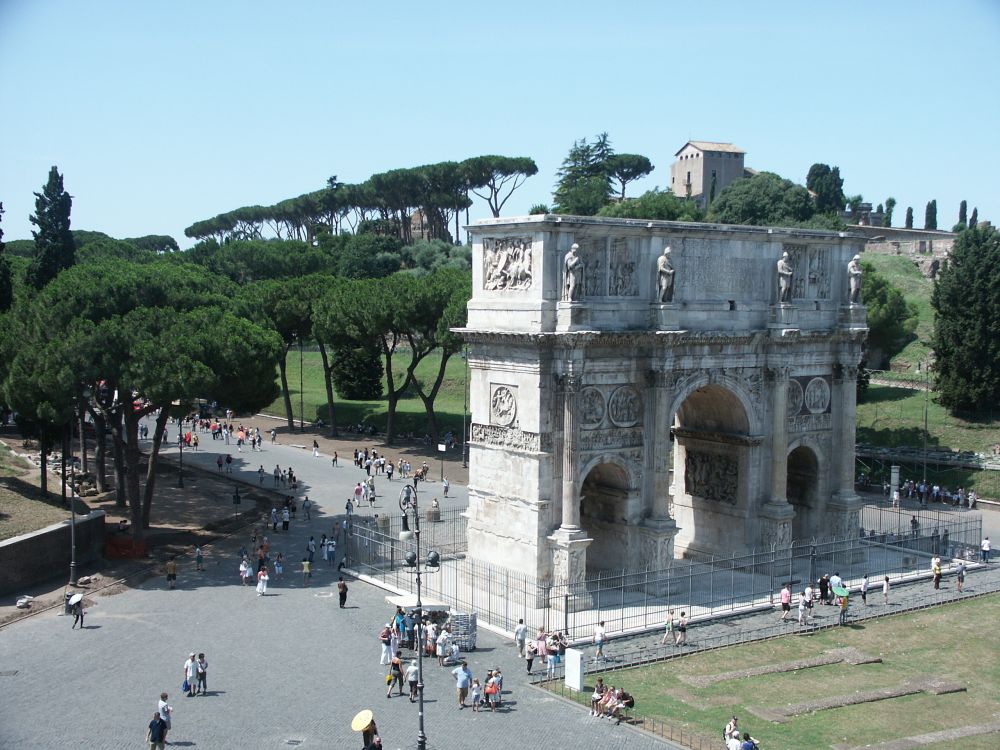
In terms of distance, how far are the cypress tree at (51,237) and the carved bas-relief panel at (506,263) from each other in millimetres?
29706

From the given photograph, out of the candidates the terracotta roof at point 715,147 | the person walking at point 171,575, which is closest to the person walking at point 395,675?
the person walking at point 171,575

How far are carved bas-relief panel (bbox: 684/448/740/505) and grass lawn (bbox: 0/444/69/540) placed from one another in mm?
23238

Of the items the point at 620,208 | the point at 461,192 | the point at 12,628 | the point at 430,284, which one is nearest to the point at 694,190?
the point at 461,192

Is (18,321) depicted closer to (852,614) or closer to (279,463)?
(279,463)

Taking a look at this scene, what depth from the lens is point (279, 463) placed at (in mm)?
59625

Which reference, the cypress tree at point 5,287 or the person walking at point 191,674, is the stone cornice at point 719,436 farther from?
the cypress tree at point 5,287

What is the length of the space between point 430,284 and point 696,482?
75.4 ft

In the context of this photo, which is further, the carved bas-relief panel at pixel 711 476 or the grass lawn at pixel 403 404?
the grass lawn at pixel 403 404

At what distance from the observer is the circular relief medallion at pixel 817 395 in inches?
1581

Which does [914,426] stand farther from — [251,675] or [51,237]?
[51,237]

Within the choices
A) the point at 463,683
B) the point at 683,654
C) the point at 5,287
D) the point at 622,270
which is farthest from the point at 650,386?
the point at 5,287

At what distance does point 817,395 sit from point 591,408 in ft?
35.8

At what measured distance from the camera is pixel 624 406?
35031mm

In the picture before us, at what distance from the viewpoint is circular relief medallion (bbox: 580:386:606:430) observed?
34031 millimetres
